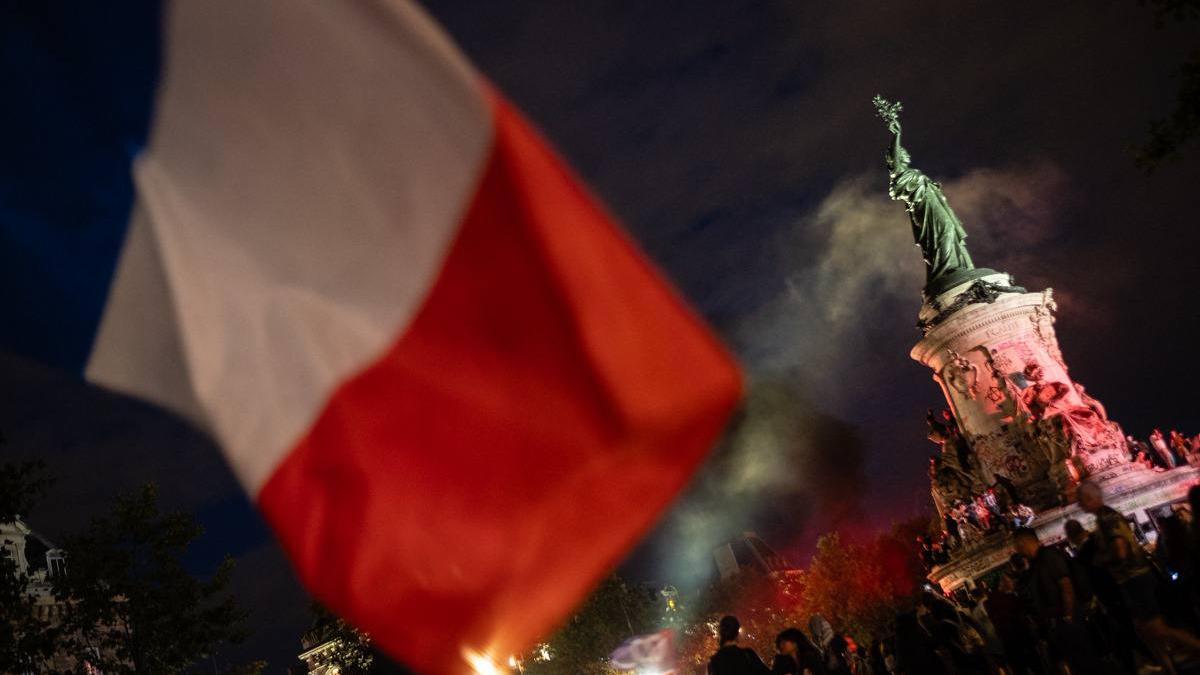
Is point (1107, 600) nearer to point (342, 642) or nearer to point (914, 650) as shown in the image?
point (914, 650)

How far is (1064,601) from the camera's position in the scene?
930cm

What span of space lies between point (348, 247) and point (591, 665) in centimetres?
5464

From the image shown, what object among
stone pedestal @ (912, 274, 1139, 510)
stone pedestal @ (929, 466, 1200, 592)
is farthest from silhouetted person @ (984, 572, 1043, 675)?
stone pedestal @ (912, 274, 1139, 510)

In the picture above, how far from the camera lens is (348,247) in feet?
17.7

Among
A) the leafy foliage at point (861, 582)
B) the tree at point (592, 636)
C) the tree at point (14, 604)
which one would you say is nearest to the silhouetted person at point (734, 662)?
the tree at point (14, 604)

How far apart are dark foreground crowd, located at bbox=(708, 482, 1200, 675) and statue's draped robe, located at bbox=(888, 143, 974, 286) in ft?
80.5

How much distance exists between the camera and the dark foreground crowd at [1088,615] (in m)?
8.73

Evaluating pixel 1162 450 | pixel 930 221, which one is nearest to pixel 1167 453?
pixel 1162 450

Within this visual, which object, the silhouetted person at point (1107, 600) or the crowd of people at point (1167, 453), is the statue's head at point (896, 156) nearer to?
the crowd of people at point (1167, 453)

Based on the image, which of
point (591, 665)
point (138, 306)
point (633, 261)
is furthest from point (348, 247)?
point (591, 665)

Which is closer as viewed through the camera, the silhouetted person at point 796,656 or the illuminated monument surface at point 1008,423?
the silhouetted person at point 796,656

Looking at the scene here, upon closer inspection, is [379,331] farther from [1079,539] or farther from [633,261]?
[1079,539]

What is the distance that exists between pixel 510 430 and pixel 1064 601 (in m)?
7.17

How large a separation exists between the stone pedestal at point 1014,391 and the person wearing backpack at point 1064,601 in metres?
20.4
